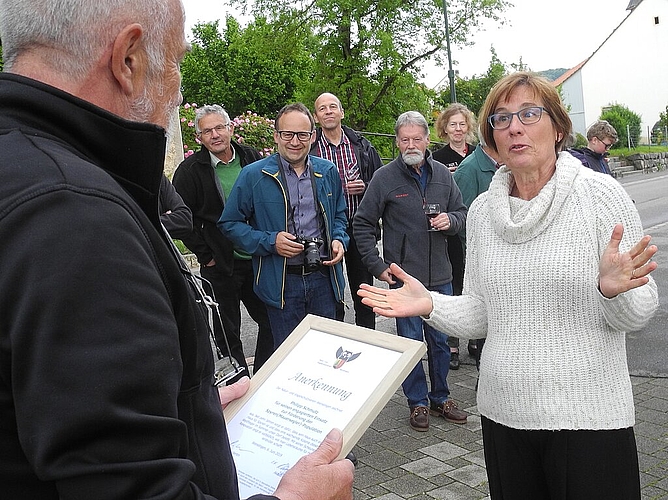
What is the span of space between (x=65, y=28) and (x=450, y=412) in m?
4.32

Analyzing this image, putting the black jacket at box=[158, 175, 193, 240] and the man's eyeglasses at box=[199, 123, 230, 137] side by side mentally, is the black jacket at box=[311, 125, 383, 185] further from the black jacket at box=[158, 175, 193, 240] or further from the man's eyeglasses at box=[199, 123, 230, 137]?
the black jacket at box=[158, 175, 193, 240]

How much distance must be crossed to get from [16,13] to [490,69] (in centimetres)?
A: 4940

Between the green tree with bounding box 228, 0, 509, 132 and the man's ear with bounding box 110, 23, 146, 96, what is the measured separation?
22.7 metres

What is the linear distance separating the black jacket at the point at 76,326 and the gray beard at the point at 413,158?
162 inches

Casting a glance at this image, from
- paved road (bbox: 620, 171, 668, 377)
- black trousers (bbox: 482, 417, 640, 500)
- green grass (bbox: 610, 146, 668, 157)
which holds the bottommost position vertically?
paved road (bbox: 620, 171, 668, 377)

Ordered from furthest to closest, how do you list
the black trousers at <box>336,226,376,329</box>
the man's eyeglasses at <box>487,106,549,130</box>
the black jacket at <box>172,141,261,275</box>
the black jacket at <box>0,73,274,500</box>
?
the black trousers at <box>336,226,376,329</box> → the black jacket at <box>172,141,261,275</box> → the man's eyeglasses at <box>487,106,549,130</box> → the black jacket at <box>0,73,274,500</box>

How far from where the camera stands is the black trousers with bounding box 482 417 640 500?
8.32ft

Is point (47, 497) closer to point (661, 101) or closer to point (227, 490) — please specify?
point (227, 490)

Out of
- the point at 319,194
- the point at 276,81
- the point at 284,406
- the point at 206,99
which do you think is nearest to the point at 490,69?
the point at 276,81

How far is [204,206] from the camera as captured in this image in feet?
19.2

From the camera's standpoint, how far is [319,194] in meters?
5.09

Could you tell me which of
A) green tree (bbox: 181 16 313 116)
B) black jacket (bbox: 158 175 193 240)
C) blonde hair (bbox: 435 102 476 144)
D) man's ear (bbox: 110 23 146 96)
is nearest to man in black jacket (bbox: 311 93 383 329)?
blonde hair (bbox: 435 102 476 144)

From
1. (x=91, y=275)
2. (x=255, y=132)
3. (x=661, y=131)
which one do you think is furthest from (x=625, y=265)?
(x=661, y=131)

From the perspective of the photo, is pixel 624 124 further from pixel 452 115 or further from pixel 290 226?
pixel 290 226
